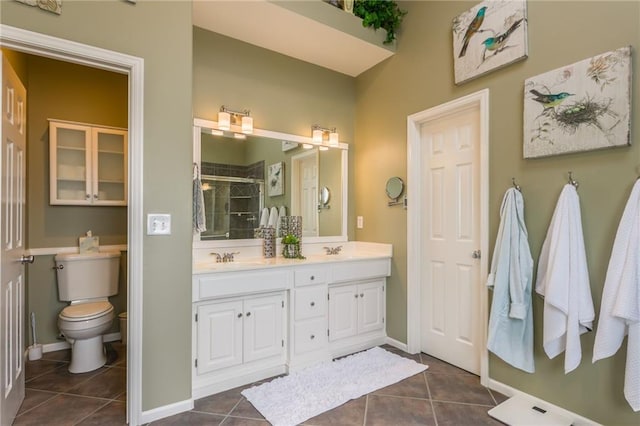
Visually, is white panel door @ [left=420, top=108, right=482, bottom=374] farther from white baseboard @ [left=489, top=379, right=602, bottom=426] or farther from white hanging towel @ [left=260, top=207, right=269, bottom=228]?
white hanging towel @ [left=260, top=207, right=269, bottom=228]

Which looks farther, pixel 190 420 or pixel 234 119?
pixel 234 119

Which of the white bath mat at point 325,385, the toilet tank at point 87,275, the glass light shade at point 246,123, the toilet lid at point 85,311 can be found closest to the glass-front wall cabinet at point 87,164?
the toilet tank at point 87,275

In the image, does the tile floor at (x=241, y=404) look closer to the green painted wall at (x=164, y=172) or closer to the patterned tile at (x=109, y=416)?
the patterned tile at (x=109, y=416)

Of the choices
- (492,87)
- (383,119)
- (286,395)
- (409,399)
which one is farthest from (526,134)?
(286,395)

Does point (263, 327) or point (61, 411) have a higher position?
point (263, 327)

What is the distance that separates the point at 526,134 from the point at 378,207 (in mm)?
1493

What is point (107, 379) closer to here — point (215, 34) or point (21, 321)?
point (21, 321)

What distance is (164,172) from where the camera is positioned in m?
2.02

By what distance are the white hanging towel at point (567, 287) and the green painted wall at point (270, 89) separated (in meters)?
1.99

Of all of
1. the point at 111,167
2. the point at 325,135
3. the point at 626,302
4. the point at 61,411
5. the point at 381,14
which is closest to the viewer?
the point at 626,302

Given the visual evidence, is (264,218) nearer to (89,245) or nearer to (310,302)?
(310,302)

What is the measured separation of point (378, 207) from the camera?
3.36m

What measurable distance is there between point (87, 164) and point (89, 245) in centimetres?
77

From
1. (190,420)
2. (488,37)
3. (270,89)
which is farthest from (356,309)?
(488,37)
